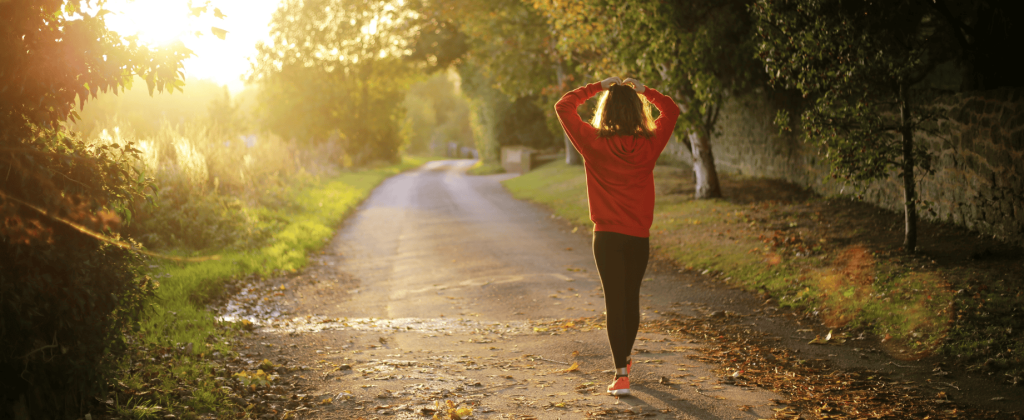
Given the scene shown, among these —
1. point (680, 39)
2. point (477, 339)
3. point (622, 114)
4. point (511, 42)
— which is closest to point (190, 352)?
point (477, 339)

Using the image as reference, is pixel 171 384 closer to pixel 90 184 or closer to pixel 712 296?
pixel 90 184

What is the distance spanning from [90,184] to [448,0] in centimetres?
2097

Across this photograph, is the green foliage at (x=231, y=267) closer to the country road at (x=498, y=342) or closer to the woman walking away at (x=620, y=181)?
the country road at (x=498, y=342)

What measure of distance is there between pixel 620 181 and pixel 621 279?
2.28ft

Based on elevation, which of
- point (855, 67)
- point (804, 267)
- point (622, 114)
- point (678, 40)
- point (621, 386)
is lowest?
point (621, 386)

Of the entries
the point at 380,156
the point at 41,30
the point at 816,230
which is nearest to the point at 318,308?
the point at 41,30

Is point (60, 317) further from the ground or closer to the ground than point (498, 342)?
further from the ground

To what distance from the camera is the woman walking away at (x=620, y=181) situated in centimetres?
478

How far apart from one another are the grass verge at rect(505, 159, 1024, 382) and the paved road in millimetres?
1424

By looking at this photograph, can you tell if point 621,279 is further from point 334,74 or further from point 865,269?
point 334,74

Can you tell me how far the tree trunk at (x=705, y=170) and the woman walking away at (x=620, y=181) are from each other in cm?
1192

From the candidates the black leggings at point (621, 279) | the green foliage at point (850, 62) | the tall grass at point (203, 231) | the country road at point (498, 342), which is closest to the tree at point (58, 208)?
the tall grass at point (203, 231)

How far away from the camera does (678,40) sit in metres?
13.5

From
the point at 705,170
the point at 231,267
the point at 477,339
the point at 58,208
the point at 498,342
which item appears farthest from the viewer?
the point at 705,170
